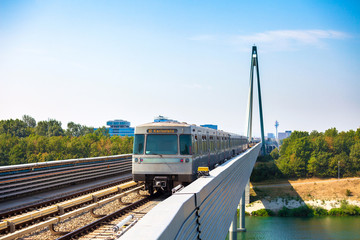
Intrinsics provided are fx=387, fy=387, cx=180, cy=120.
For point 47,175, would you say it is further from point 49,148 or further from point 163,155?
point 49,148

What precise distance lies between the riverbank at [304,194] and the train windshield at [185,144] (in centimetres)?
4982

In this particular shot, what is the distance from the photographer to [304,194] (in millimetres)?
70625

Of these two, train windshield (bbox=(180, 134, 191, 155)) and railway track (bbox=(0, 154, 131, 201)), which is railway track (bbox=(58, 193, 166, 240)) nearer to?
train windshield (bbox=(180, 134, 191, 155))

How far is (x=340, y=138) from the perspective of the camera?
101000 millimetres

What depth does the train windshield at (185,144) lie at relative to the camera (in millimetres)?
13688

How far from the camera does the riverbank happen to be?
208ft

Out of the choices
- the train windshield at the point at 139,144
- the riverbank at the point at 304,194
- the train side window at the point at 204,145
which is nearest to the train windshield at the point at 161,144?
the train windshield at the point at 139,144

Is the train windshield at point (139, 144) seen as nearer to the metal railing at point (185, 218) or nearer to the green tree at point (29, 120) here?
the metal railing at point (185, 218)

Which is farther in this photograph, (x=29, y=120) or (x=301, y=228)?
(x=29, y=120)

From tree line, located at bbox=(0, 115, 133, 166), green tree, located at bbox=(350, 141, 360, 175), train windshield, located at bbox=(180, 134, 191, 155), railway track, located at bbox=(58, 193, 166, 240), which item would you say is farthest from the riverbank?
railway track, located at bbox=(58, 193, 166, 240)

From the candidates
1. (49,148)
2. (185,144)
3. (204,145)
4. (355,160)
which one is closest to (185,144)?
(185,144)

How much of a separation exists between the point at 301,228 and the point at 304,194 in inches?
895

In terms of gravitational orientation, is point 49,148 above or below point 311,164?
above

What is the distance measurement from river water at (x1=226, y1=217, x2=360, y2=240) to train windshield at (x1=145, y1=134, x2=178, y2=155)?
109 ft
